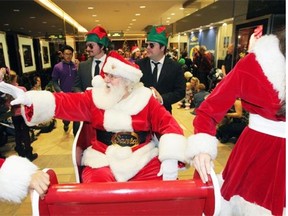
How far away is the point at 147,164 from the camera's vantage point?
1.64 metres

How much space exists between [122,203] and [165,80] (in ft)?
6.10

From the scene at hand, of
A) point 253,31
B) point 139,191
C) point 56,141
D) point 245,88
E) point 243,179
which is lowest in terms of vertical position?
point 56,141

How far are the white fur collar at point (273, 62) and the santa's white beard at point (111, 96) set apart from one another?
95cm

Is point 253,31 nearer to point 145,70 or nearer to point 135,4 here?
point 145,70

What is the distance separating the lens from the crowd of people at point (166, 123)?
3.34 feet

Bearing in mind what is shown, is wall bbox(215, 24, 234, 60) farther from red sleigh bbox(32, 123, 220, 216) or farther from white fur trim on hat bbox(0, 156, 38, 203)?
white fur trim on hat bbox(0, 156, 38, 203)

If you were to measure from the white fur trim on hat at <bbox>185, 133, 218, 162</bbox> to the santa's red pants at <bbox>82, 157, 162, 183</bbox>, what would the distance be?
1.63 ft

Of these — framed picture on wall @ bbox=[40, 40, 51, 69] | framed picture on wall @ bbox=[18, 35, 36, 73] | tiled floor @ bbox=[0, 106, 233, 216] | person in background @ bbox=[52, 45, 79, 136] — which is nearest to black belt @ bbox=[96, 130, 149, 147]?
tiled floor @ bbox=[0, 106, 233, 216]

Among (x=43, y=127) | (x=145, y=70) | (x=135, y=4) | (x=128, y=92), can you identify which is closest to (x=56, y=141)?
(x=43, y=127)

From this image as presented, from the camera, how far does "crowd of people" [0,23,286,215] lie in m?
1.02

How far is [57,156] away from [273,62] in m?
3.24

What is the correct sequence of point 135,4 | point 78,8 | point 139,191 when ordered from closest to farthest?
point 139,191 → point 135,4 → point 78,8

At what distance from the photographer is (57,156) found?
3.57m

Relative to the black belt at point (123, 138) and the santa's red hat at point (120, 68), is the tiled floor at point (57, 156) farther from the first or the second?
the santa's red hat at point (120, 68)
